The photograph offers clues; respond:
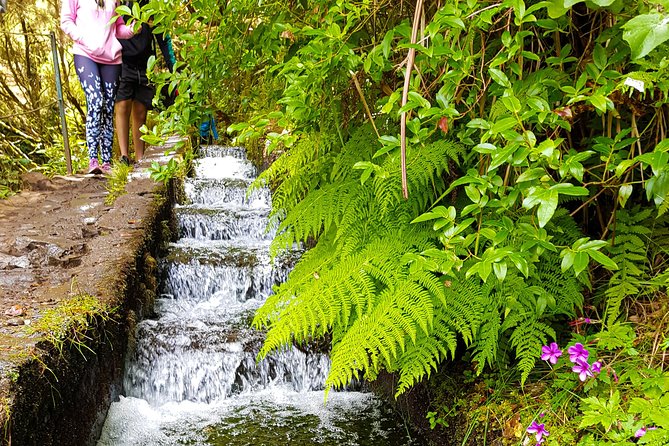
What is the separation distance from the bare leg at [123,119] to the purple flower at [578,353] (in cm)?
498

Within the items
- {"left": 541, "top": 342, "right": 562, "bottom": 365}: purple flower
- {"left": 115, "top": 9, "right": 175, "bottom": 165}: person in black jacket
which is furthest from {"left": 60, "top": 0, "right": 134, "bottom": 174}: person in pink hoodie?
{"left": 541, "top": 342, "right": 562, "bottom": 365}: purple flower

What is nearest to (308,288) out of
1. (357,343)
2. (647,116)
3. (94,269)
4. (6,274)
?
(357,343)

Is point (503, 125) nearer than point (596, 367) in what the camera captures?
Yes

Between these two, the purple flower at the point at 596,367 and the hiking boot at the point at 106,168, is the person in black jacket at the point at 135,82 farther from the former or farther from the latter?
the purple flower at the point at 596,367

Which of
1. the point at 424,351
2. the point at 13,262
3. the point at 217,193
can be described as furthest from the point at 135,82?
the point at 424,351

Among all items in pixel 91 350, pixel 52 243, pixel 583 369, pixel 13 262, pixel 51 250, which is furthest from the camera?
pixel 52 243

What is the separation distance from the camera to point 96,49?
15.9 feet

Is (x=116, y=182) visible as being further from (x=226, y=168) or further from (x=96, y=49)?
(x=226, y=168)

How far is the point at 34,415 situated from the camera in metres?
1.85

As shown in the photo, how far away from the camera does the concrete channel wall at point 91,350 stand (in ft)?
5.98

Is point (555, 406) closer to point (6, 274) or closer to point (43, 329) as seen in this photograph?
point (43, 329)

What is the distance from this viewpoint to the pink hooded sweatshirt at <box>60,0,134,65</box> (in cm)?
480

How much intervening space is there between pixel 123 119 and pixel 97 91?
524mm

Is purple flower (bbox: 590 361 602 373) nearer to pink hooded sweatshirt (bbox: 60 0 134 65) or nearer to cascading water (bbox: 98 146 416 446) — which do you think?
cascading water (bbox: 98 146 416 446)
